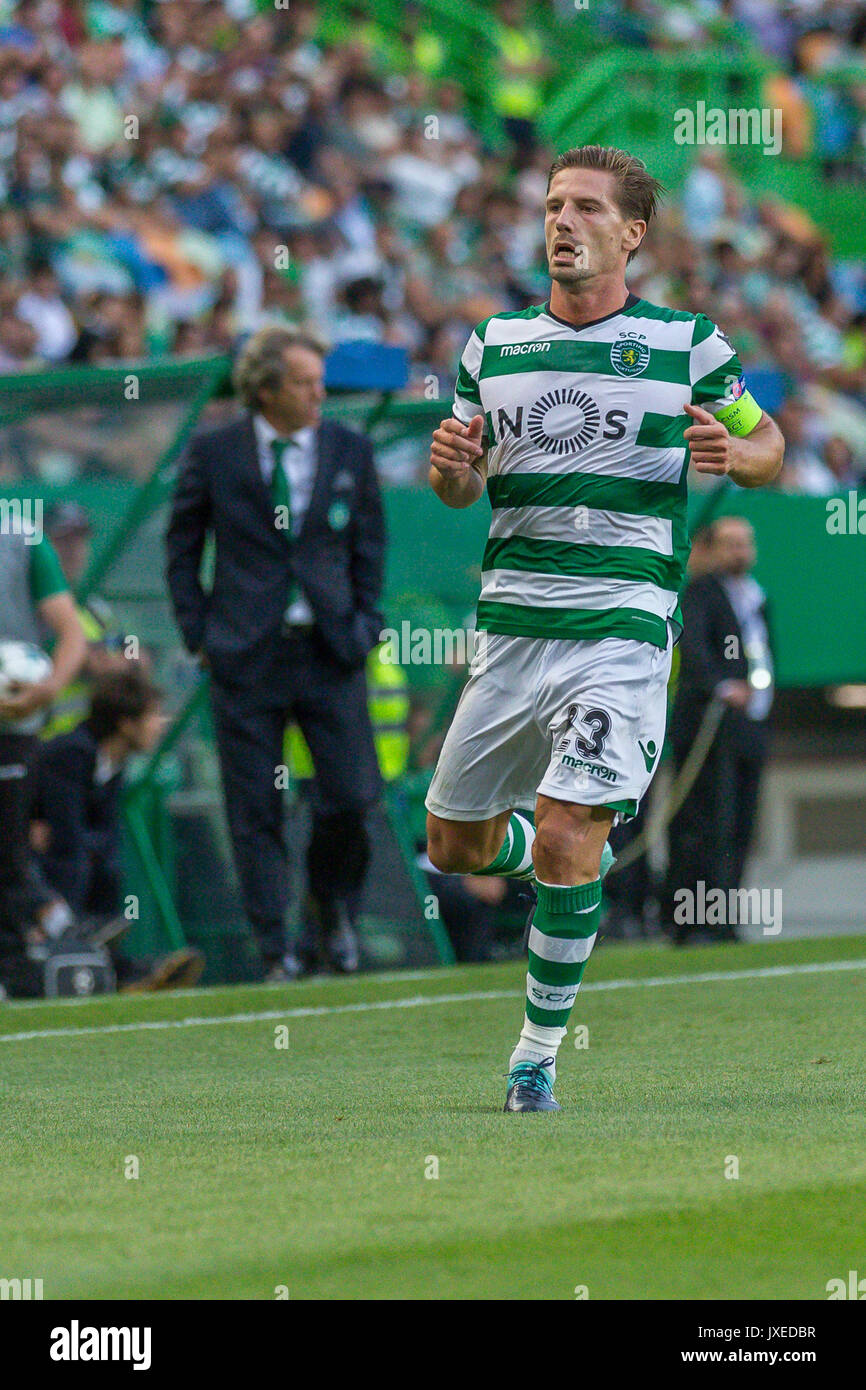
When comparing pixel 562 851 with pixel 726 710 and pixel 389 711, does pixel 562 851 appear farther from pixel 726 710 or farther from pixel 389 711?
pixel 726 710

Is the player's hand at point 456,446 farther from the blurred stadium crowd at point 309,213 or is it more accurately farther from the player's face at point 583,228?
the blurred stadium crowd at point 309,213

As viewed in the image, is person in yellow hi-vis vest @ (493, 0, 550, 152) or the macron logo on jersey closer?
the macron logo on jersey

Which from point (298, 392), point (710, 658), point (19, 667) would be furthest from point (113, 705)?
point (710, 658)

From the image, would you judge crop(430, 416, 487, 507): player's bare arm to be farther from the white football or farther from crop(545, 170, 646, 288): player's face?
the white football

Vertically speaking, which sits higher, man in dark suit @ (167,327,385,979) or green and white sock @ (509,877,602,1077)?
man in dark suit @ (167,327,385,979)

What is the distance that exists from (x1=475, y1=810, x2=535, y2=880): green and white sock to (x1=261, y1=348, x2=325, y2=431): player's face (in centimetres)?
296

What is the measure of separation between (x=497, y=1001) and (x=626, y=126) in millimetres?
14815

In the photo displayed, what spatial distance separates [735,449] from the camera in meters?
5.30

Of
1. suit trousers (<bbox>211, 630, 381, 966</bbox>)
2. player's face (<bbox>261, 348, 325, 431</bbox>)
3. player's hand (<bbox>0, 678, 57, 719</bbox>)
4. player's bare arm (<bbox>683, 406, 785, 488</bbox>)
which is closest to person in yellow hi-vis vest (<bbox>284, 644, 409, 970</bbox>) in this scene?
suit trousers (<bbox>211, 630, 381, 966</bbox>)

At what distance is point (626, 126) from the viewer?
835 inches

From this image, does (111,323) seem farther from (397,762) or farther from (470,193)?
(470,193)

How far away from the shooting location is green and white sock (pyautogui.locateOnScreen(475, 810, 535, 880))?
5.84m

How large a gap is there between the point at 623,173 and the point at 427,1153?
2432 millimetres

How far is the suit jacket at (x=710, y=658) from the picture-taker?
36.2 feet
